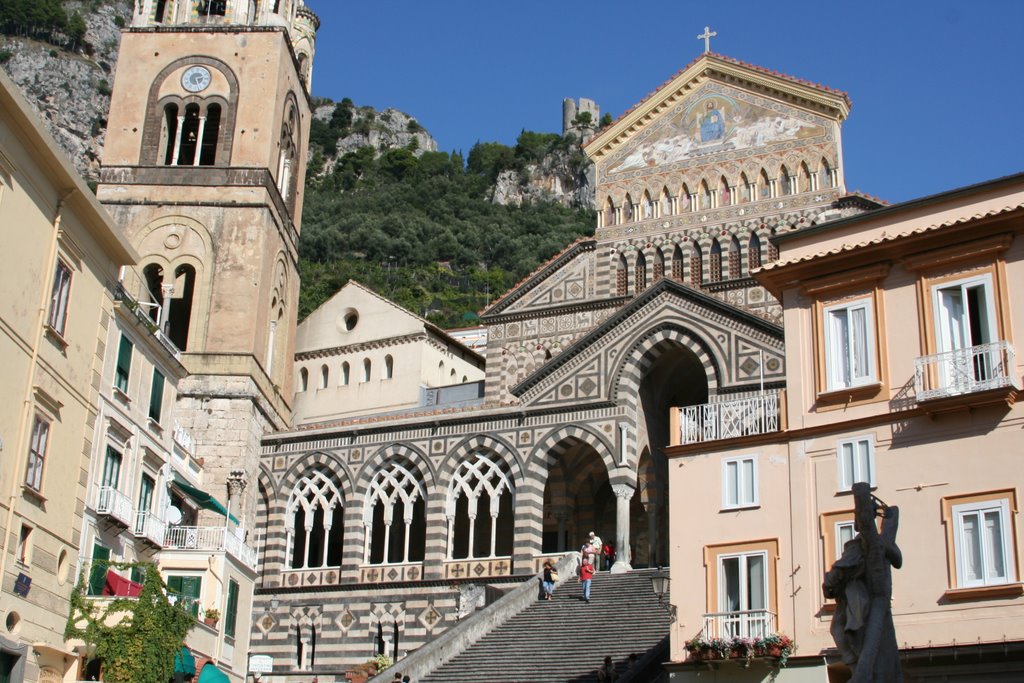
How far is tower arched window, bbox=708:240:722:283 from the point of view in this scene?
40094 millimetres

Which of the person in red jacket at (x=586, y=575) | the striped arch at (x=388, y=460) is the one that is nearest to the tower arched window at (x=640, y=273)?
the striped arch at (x=388, y=460)

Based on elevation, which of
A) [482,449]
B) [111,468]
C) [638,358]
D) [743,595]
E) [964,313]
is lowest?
[743,595]

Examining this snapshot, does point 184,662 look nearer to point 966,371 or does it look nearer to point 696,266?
point 966,371

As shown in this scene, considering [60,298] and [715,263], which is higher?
[715,263]

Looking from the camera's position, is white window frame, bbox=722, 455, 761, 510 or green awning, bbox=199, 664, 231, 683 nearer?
green awning, bbox=199, 664, 231, 683

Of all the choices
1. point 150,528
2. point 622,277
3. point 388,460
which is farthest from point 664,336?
point 150,528

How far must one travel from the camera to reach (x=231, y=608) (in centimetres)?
3033

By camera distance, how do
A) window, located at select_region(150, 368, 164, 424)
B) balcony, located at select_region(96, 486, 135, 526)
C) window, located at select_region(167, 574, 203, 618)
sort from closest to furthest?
balcony, located at select_region(96, 486, 135, 526) → window, located at select_region(167, 574, 203, 618) → window, located at select_region(150, 368, 164, 424)

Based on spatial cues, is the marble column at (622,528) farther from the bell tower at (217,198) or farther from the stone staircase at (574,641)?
the bell tower at (217,198)

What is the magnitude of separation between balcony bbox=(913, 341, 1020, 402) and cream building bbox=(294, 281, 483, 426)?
2831 centimetres

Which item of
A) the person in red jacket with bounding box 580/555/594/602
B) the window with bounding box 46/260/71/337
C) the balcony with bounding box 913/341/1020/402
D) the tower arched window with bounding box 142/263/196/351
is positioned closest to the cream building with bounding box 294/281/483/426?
the tower arched window with bounding box 142/263/196/351

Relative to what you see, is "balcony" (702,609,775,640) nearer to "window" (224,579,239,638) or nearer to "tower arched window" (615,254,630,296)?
"window" (224,579,239,638)

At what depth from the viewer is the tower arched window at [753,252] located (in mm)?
39562

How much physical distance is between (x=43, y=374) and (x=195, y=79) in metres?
21.4
